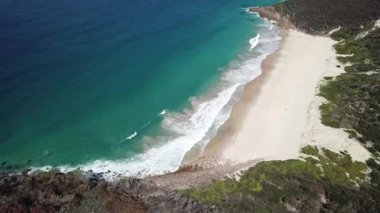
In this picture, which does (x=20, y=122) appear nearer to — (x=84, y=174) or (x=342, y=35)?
(x=84, y=174)

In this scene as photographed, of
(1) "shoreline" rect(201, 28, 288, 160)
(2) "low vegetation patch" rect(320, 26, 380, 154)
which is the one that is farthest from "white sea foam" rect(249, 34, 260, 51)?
(2) "low vegetation patch" rect(320, 26, 380, 154)

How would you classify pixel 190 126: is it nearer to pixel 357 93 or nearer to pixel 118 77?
pixel 118 77

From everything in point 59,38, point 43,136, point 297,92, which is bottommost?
point 297,92

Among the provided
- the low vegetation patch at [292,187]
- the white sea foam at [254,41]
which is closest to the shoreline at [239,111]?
the white sea foam at [254,41]

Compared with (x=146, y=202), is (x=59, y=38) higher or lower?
higher

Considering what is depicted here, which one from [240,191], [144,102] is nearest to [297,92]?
[144,102]
